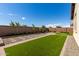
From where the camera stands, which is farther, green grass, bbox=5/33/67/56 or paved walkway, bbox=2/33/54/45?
paved walkway, bbox=2/33/54/45

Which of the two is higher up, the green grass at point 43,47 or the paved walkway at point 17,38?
the paved walkway at point 17,38

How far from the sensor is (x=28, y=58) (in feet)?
17.0

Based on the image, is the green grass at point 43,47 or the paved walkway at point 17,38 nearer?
the green grass at point 43,47

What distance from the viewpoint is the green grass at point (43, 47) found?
18.4 ft

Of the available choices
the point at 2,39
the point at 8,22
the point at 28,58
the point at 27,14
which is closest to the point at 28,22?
the point at 27,14

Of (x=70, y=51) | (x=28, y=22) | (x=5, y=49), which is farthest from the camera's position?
(x=28, y=22)

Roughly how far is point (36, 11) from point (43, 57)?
2.13m

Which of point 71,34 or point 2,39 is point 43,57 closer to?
point 2,39

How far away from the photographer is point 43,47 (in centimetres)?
640

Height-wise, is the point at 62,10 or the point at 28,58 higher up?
the point at 62,10

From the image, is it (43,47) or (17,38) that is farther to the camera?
(17,38)

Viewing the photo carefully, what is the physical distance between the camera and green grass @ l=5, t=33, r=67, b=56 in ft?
18.4

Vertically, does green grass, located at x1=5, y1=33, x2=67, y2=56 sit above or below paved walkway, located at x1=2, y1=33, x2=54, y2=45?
below

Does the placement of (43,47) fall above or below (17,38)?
below
